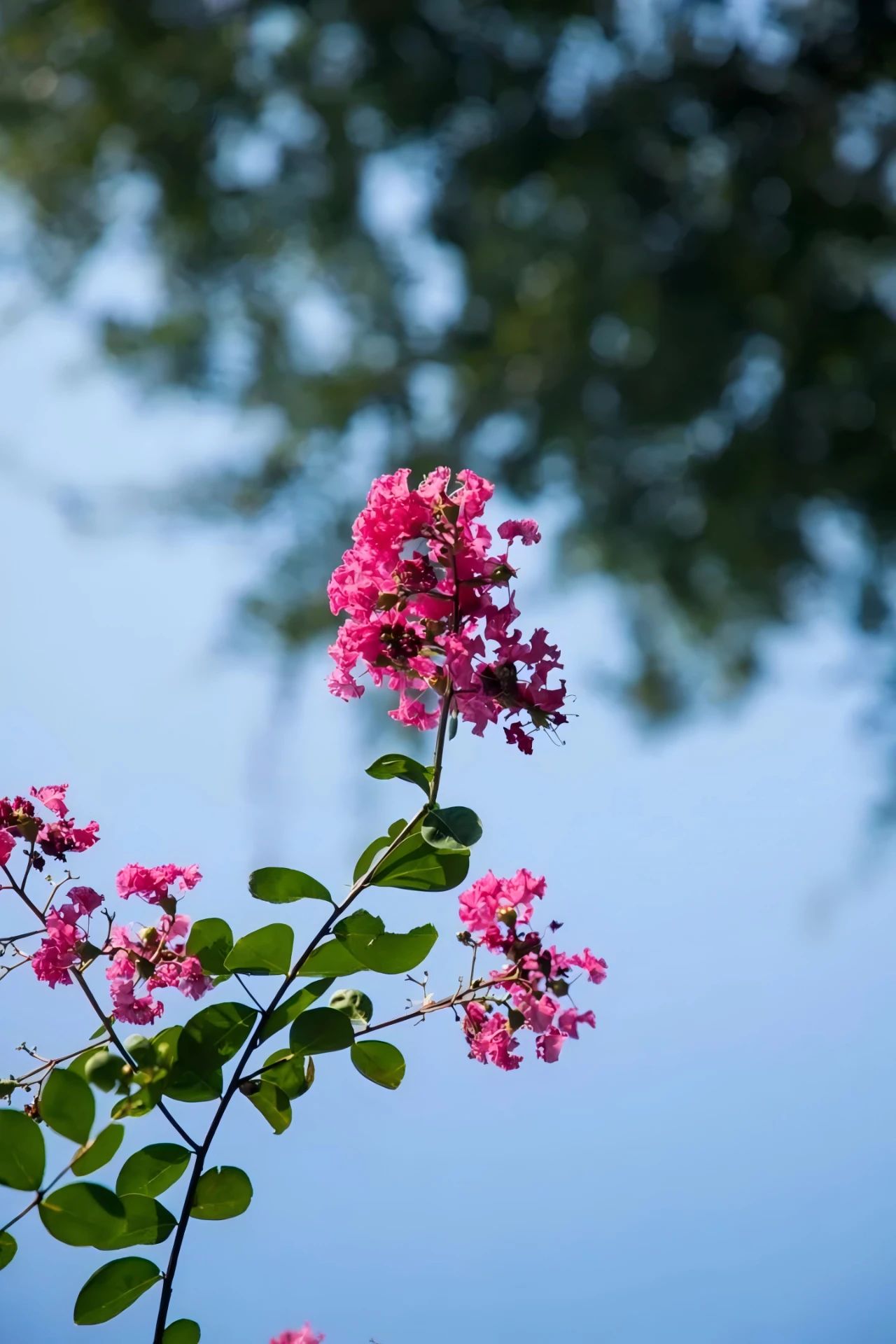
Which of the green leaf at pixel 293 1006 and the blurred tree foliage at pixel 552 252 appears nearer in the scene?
the green leaf at pixel 293 1006

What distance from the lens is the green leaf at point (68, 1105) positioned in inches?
18.0

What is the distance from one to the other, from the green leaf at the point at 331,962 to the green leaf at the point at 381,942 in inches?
0.6

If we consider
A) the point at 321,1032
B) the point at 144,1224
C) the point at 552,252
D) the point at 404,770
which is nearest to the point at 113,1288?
the point at 144,1224

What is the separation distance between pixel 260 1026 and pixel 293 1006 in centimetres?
3

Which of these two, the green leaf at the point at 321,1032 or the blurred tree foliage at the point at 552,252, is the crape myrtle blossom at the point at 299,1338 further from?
the blurred tree foliage at the point at 552,252

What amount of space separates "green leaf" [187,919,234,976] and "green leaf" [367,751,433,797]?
106 millimetres

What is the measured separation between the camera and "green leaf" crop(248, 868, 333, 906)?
56 centimetres

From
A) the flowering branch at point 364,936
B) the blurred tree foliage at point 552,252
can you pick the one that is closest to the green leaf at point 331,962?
the flowering branch at point 364,936

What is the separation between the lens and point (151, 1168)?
1.72 feet

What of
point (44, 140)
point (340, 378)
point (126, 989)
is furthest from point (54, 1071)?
point (44, 140)

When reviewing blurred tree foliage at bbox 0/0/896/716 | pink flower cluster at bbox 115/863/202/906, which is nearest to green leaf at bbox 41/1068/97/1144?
pink flower cluster at bbox 115/863/202/906

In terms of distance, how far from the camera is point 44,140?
1969mm

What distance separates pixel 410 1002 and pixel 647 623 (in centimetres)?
168

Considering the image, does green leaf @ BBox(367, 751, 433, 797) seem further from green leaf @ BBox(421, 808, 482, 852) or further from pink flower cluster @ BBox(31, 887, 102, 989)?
pink flower cluster @ BBox(31, 887, 102, 989)
